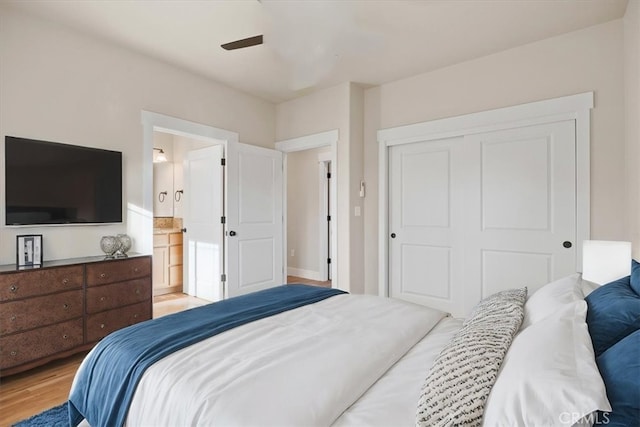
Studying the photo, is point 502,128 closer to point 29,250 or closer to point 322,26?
point 322,26

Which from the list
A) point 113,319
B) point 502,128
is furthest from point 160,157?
point 502,128

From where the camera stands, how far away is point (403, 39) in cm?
308

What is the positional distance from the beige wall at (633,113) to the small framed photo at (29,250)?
416 cm

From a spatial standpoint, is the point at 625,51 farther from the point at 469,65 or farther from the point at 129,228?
the point at 129,228

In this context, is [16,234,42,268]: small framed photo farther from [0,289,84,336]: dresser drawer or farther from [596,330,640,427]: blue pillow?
[596,330,640,427]: blue pillow

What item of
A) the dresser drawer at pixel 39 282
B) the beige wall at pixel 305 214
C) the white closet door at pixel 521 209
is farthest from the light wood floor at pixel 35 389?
the beige wall at pixel 305 214

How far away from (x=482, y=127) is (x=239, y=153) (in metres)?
2.72

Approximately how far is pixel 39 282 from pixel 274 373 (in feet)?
7.34

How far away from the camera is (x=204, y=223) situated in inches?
178

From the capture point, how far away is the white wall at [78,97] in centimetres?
261

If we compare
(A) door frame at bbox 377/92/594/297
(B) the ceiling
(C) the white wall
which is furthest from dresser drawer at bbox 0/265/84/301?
(A) door frame at bbox 377/92/594/297

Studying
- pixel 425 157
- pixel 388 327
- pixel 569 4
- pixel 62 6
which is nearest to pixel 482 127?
pixel 425 157

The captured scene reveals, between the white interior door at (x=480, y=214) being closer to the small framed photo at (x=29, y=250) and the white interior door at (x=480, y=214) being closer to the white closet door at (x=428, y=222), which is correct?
the white closet door at (x=428, y=222)

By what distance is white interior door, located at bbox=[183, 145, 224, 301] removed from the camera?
4.26 meters
